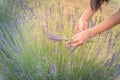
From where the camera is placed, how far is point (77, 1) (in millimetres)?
5895

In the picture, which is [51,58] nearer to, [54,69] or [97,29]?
[54,69]

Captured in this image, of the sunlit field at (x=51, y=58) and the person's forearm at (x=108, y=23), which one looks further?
the sunlit field at (x=51, y=58)

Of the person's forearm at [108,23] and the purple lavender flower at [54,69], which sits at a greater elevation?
the person's forearm at [108,23]

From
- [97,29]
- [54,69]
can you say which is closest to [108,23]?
[97,29]

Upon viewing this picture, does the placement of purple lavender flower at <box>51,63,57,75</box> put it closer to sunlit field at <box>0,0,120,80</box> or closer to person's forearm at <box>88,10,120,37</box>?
sunlit field at <box>0,0,120,80</box>

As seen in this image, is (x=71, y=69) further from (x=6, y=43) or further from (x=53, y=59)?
(x=6, y=43)

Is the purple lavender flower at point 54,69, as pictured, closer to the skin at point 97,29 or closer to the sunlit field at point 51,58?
the sunlit field at point 51,58

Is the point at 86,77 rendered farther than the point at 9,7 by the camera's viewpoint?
No

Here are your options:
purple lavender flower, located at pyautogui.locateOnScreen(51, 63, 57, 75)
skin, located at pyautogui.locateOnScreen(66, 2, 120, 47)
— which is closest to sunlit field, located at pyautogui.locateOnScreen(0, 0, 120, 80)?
purple lavender flower, located at pyautogui.locateOnScreen(51, 63, 57, 75)

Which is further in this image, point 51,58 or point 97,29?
point 51,58

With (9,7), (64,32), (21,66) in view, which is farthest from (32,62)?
(9,7)

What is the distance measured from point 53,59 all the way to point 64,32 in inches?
16.9

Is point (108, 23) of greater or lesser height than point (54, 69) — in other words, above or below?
above

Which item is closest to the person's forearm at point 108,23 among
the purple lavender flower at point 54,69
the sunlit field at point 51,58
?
the sunlit field at point 51,58
